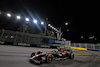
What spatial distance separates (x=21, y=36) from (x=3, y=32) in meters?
3.30

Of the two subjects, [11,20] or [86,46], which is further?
[11,20]

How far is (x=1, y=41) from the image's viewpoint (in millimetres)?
9445

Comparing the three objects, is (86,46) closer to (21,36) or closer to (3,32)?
(21,36)

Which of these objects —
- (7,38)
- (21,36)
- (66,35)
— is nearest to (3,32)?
(7,38)

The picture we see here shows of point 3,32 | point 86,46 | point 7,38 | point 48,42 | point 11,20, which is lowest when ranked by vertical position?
point 86,46

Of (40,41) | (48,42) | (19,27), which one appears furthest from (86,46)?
(19,27)

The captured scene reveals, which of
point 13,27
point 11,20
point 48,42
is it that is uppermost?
point 11,20

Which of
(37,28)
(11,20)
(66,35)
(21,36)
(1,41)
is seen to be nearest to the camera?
(1,41)

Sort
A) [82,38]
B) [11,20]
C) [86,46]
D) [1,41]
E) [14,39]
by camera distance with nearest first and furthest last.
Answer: [1,41] < [14,39] < [86,46] < [11,20] < [82,38]

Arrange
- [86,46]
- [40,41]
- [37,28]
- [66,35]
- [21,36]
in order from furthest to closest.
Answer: [66,35] → [37,28] → [86,46] → [40,41] → [21,36]

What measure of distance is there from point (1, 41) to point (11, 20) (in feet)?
45.8

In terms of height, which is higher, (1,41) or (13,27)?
(13,27)

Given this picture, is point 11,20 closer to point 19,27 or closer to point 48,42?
point 19,27

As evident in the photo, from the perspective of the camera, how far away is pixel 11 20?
796 inches
